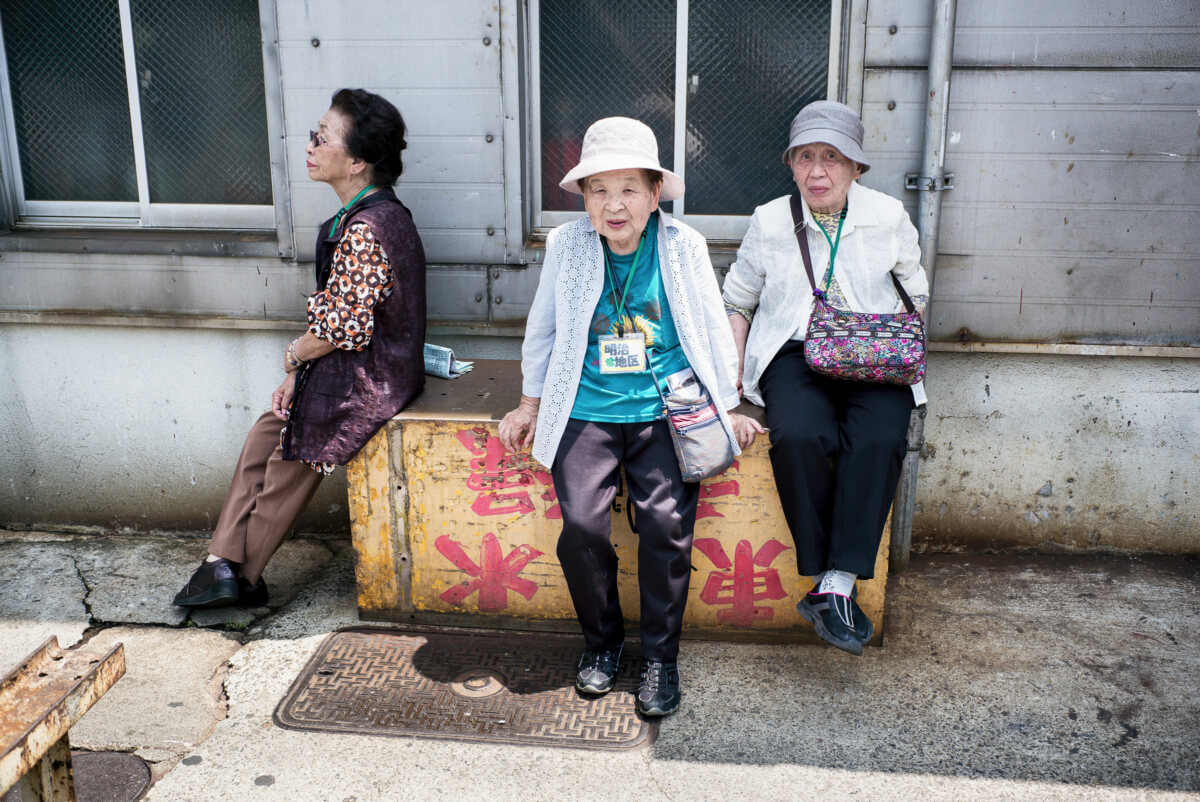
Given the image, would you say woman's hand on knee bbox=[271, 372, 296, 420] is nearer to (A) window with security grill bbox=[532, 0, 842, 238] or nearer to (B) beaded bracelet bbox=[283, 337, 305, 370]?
(B) beaded bracelet bbox=[283, 337, 305, 370]

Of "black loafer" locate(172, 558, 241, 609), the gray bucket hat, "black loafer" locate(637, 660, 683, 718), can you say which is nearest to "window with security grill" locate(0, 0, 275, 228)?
"black loafer" locate(172, 558, 241, 609)

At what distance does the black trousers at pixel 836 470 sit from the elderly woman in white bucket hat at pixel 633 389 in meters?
0.18

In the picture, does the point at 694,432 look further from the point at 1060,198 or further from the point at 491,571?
the point at 1060,198

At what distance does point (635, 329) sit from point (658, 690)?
1103 mm

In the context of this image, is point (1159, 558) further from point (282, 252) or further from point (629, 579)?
point (282, 252)

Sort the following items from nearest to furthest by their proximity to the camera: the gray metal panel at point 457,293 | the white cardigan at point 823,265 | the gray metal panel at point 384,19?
the white cardigan at point 823,265, the gray metal panel at point 384,19, the gray metal panel at point 457,293

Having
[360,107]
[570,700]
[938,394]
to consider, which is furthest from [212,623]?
[938,394]

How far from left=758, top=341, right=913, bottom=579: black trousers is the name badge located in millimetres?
503

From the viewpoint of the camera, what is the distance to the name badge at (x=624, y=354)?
2881 millimetres

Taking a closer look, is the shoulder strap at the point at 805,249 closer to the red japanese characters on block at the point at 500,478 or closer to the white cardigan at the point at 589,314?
the white cardigan at the point at 589,314

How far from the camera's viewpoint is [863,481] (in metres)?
2.95

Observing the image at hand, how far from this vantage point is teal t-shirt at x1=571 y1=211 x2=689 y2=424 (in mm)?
2922

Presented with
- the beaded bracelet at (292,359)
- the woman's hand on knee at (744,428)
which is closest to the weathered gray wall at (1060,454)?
the woman's hand on knee at (744,428)

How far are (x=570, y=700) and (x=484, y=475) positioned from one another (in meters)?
0.80
